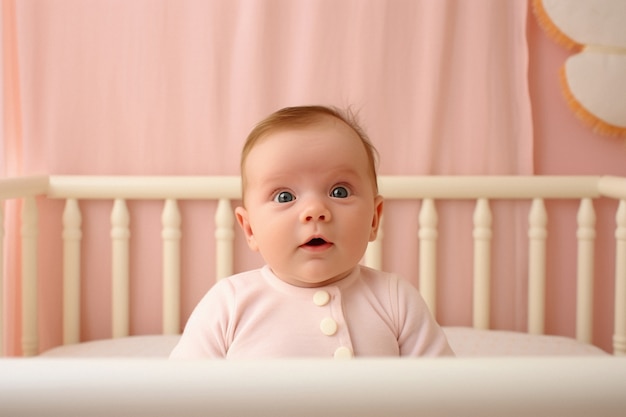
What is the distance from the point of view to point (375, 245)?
61.4 inches

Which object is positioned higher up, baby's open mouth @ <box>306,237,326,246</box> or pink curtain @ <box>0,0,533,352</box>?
pink curtain @ <box>0,0,533,352</box>

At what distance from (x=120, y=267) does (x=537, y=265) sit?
79 centimetres

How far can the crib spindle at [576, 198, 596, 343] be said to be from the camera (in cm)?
155

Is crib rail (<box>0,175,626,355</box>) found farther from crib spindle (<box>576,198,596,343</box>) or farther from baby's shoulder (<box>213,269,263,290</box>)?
baby's shoulder (<box>213,269,263,290</box>)

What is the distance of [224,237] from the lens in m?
1.54

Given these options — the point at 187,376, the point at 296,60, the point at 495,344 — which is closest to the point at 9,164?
the point at 296,60

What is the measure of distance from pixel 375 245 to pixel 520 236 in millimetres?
299

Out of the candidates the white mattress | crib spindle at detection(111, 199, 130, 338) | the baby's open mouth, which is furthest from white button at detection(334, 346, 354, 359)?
crib spindle at detection(111, 199, 130, 338)

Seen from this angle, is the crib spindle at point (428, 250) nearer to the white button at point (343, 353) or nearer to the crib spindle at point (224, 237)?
the crib spindle at point (224, 237)

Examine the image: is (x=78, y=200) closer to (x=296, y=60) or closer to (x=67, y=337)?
(x=67, y=337)

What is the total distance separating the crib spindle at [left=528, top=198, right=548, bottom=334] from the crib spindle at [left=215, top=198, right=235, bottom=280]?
0.57 meters

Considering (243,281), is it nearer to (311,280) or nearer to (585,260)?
(311,280)

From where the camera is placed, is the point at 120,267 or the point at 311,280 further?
the point at 120,267

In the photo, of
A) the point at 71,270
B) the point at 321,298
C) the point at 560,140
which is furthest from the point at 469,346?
the point at 71,270
